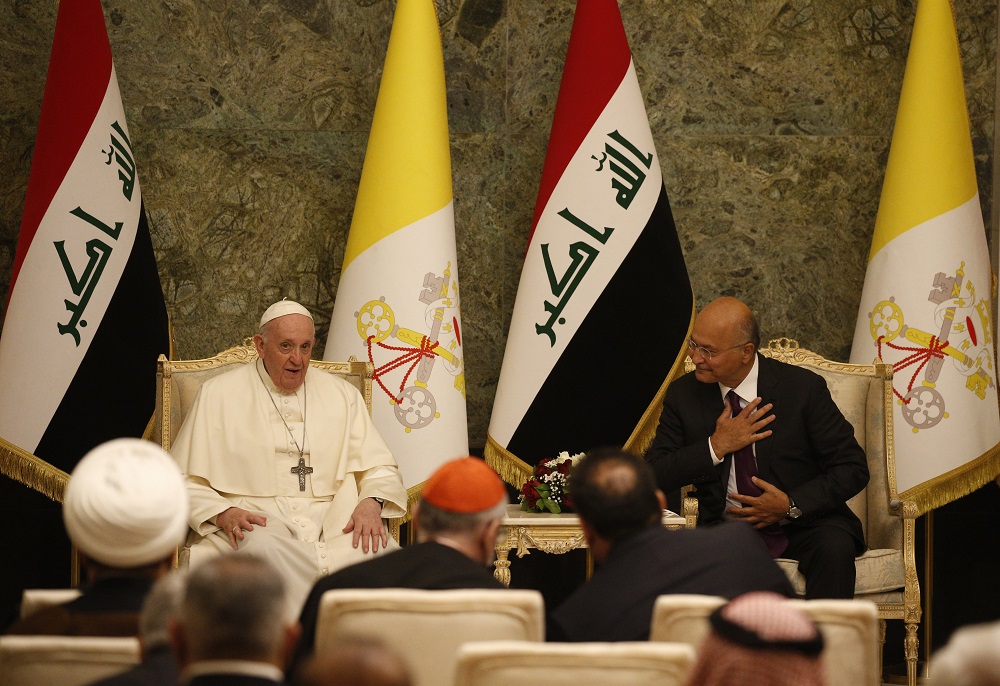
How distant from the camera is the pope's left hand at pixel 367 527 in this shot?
15.8 ft

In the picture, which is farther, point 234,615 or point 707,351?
point 707,351

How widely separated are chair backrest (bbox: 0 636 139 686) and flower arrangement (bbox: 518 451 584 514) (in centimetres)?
324

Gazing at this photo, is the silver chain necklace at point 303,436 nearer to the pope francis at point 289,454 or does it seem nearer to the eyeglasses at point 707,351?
the pope francis at point 289,454

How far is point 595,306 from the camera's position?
573cm

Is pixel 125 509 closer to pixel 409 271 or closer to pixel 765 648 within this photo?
pixel 765 648

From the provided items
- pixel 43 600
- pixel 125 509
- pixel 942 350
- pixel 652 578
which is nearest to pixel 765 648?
pixel 652 578

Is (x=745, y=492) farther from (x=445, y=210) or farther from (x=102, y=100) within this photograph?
(x=102, y=100)

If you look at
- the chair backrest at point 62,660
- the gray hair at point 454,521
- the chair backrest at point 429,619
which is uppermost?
the gray hair at point 454,521

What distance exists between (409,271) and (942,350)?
8.19ft

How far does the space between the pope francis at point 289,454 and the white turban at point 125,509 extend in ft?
7.70

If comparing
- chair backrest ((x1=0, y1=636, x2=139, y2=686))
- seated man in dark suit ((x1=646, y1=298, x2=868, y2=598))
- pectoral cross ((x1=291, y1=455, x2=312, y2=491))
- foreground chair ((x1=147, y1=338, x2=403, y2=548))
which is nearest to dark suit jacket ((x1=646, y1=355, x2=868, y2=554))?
seated man in dark suit ((x1=646, y1=298, x2=868, y2=598))

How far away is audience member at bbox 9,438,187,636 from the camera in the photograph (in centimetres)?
237

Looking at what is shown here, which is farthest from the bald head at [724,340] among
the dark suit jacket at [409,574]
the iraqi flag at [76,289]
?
the iraqi flag at [76,289]

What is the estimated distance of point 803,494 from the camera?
4.86m
